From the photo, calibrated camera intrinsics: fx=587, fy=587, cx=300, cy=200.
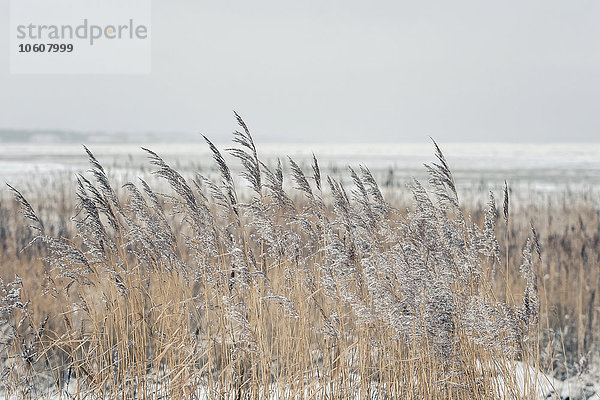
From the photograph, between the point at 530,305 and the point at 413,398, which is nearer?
the point at 530,305

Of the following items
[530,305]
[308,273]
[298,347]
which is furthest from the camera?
[308,273]

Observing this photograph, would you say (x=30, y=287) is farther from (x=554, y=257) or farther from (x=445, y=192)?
(x=554, y=257)

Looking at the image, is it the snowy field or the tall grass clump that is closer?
the tall grass clump

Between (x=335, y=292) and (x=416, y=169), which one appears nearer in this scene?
(x=335, y=292)

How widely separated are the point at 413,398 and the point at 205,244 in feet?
5.50

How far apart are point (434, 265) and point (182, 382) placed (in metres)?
1.81

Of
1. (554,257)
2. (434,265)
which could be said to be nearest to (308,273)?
(434,265)

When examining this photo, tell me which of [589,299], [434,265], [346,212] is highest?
[346,212]

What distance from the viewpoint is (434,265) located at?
12.5 ft

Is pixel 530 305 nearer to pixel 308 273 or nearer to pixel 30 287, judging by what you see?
pixel 308 273

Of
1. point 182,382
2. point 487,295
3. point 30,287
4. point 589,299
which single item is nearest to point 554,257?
point 589,299

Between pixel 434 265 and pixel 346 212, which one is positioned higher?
pixel 346 212

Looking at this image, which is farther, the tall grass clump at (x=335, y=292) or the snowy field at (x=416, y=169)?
the snowy field at (x=416, y=169)

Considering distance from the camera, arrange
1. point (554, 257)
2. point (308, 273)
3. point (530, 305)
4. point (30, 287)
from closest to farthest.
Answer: point (530, 305)
point (308, 273)
point (30, 287)
point (554, 257)
